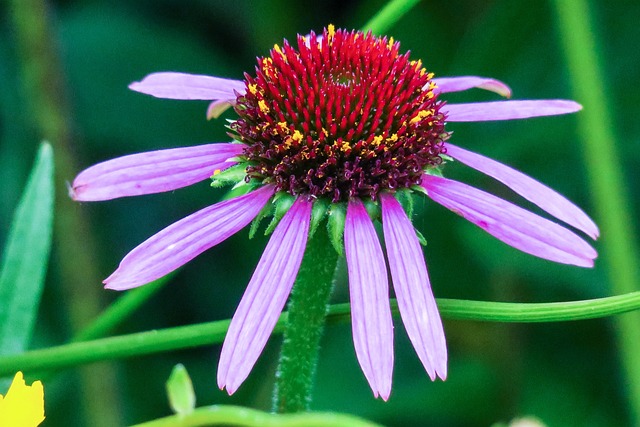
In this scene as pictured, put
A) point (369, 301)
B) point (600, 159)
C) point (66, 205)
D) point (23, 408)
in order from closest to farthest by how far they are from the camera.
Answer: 1. point (23, 408)
2. point (369, 301)
3. point (600, 159)
4. point (66, 205)

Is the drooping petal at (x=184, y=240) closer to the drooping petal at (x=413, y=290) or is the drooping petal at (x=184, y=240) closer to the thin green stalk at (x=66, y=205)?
the drooping petal at (x=413, y=290)

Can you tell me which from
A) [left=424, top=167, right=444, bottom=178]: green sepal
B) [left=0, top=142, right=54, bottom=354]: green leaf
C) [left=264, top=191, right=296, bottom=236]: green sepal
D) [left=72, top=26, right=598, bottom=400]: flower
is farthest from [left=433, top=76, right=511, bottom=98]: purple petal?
[left=0, top=142, right=54, bottom=354]: green leaf

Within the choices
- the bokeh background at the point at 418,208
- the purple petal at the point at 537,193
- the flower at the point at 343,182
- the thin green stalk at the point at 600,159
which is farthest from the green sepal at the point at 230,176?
the bokeh background at the point at 418,208

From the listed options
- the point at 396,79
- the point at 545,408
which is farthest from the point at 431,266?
the point at 396,79

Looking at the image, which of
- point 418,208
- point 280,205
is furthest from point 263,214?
point 418,208

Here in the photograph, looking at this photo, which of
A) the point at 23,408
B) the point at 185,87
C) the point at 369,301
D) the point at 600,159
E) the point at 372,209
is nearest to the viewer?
the point at 23,408

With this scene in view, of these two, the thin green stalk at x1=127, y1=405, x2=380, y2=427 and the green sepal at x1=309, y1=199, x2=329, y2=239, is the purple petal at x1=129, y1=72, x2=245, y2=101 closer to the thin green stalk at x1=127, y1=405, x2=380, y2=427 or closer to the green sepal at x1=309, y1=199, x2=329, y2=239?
the green sepal at x1=309, y1=199, x2=329, y2=239

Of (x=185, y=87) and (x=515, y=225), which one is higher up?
(x=185, y=87)

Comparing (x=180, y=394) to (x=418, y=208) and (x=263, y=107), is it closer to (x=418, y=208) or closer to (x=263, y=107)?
(x=263, y=107)
